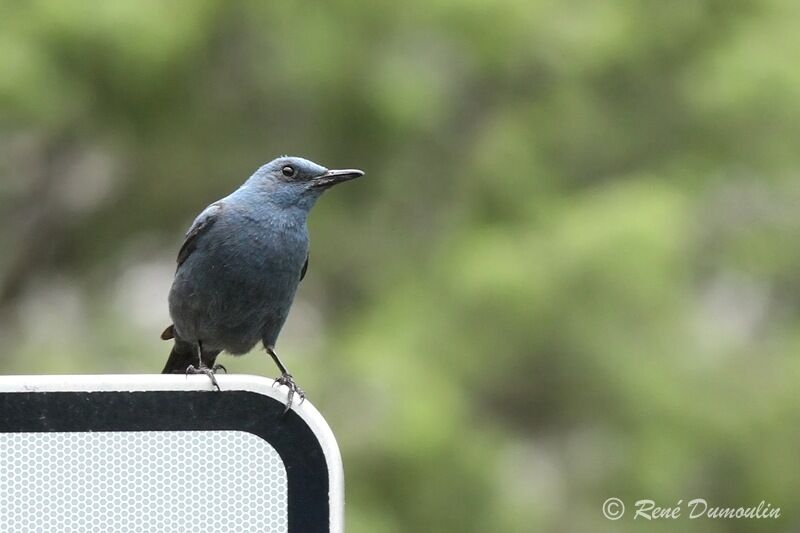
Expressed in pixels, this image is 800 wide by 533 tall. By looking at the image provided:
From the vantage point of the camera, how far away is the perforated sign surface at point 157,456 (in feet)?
5.91

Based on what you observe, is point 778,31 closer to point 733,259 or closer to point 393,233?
point 733,259

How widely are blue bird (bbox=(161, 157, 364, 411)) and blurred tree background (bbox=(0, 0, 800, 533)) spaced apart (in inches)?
89.5

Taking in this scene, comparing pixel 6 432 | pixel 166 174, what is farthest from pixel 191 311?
pixel 166 174

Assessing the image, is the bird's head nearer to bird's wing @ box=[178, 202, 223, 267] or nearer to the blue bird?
the blue bird

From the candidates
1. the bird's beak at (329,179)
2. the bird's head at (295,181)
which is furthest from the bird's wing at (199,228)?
the bird's beak at (329,179)

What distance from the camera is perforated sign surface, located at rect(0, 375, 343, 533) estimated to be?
71.0 inches

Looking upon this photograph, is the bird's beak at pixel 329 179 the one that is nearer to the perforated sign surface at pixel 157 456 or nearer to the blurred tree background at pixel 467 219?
the perforated sign surface at pixel 157 456

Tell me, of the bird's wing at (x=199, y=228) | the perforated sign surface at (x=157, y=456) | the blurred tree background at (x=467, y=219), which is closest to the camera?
the perforated sign surface at (x=157, y=456)

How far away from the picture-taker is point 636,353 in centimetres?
678
